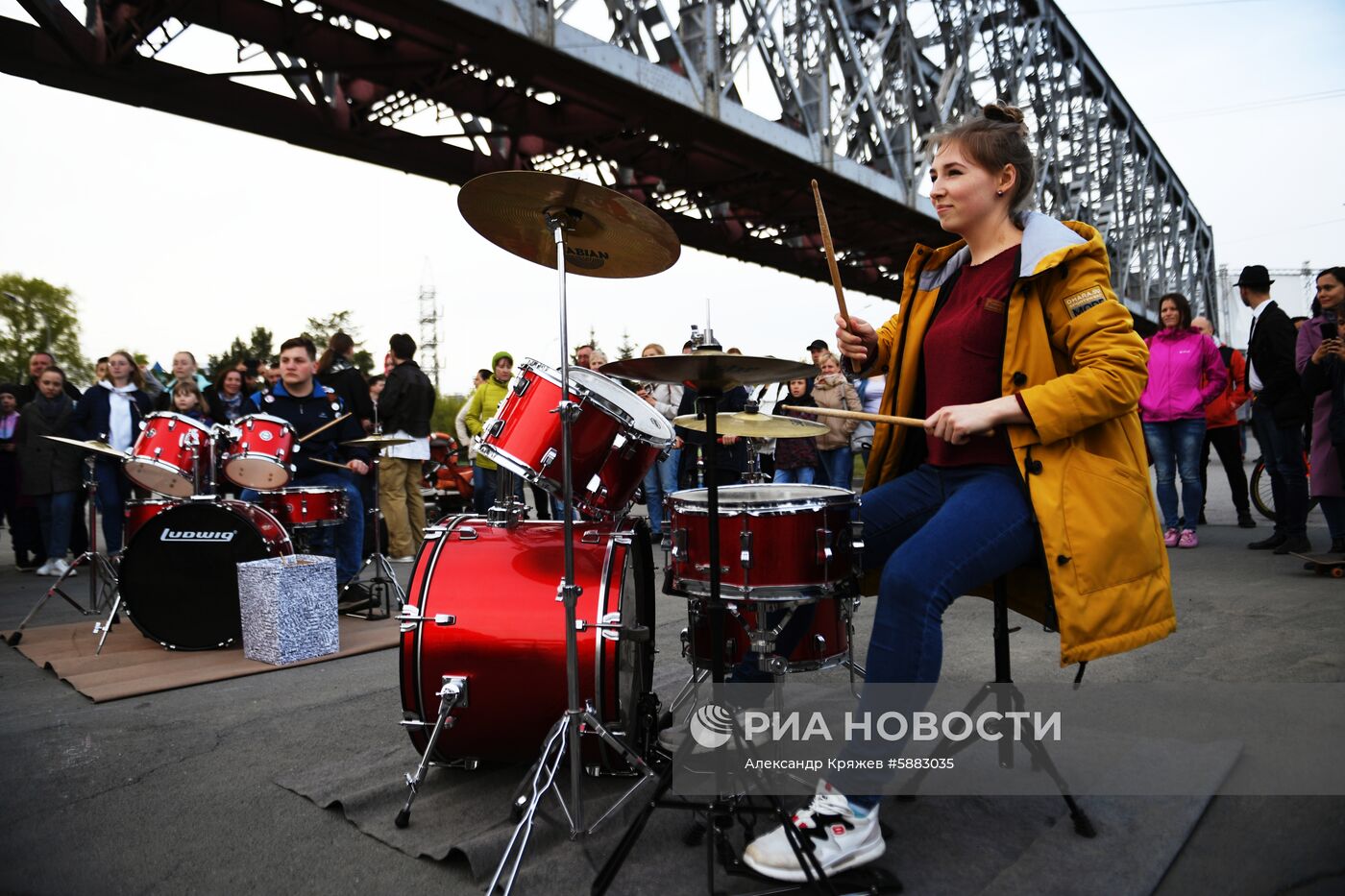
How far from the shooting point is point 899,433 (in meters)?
2.88

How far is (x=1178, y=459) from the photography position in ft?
26.2

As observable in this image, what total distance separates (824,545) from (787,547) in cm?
12

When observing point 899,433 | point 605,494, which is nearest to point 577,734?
point 605,494

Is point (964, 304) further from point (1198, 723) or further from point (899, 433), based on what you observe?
point (1198, 723)

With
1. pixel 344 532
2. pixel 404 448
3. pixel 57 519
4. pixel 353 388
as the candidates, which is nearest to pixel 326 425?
pixel 344 532

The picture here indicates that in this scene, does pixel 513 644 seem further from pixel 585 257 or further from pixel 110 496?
pixel 110 496

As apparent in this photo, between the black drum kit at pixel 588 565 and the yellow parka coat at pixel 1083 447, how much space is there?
606 mm

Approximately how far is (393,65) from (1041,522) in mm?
8431

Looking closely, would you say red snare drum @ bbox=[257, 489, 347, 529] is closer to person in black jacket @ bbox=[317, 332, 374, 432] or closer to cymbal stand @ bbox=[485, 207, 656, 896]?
person in black jacket @ bbox=[317, 332, 374, 432]

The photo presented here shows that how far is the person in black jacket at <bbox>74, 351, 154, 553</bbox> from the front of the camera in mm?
8102

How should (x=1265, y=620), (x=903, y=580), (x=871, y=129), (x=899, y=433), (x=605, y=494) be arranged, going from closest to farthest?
(x=903, y=580)
(x=899, y=433)
(x=605, y=494)
(x=1265, y=620)
(x=871, y=129)

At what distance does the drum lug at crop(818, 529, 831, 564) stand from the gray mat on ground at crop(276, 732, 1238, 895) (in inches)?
30.9

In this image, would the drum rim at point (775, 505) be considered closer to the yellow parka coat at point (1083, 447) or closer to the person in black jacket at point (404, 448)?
the yellow parka coat at point (1083, 447)

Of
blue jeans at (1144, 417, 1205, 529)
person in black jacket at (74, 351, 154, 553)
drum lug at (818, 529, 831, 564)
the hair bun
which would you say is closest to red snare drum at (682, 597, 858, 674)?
drum lug at (818, 529, 831, 564)
